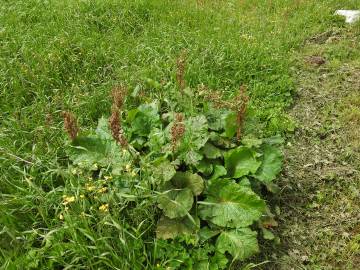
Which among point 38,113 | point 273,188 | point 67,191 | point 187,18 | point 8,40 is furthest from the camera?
point 187,18

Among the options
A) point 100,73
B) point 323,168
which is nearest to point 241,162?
point 323,168

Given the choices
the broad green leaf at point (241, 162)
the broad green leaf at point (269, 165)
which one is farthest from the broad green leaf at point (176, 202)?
the broad green leaf at point (269, 165)

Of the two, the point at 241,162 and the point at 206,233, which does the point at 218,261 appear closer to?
the point at 206,233

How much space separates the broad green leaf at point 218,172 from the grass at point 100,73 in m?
0.54

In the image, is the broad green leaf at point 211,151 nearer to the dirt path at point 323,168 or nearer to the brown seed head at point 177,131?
the brown seed head at point 177,131

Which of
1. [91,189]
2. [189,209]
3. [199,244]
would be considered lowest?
[199,244]

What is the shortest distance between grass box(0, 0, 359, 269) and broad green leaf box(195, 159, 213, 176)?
53cm

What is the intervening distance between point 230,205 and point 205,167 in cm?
36

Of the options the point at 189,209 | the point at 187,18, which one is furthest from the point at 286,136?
the point at 187,18

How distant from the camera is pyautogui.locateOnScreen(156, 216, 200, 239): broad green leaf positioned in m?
2.98

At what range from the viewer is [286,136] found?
433cm

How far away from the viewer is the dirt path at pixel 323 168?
330 centimetres

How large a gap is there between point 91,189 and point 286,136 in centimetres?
224

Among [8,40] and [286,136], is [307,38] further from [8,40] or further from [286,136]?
[8,40]
